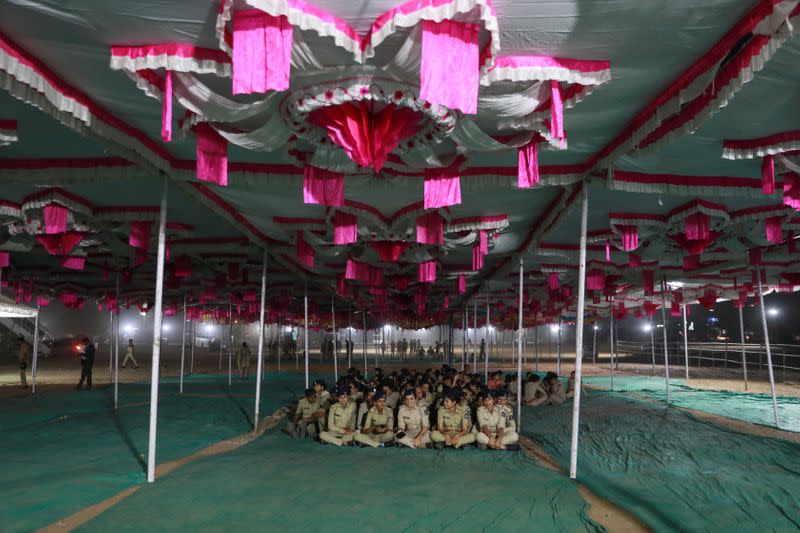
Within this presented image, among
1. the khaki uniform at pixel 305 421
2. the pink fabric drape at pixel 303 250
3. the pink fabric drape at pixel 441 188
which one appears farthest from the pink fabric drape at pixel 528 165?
the khaki uniform at pixel 305 421

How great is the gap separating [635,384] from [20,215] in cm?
1923

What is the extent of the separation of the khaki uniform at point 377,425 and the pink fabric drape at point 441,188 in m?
4.12

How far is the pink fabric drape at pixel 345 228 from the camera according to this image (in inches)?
316

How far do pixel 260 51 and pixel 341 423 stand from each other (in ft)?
21.6

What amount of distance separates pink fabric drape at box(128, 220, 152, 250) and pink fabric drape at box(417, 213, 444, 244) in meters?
4.63

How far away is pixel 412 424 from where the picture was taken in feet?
28.7

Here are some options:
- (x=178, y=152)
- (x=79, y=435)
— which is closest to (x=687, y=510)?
(x=178, y=152)

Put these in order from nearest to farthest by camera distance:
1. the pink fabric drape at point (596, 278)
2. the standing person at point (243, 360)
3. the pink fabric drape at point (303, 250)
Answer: the pink fabric drape at point (303, 250) → the pink fabric drape at point (596, 278) → the standing person at point (243, 360)

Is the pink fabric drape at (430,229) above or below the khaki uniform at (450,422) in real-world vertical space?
above

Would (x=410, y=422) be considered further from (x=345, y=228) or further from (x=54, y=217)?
(x=54, y=217)

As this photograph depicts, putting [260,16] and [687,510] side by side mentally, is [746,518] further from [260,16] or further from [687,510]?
[260,16]

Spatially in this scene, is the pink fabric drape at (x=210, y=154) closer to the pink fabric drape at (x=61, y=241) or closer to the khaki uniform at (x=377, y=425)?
the khaki uniform at (x=377, y=425)

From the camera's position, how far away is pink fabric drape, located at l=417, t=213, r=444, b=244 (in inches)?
321

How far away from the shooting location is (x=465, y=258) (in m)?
13.5
